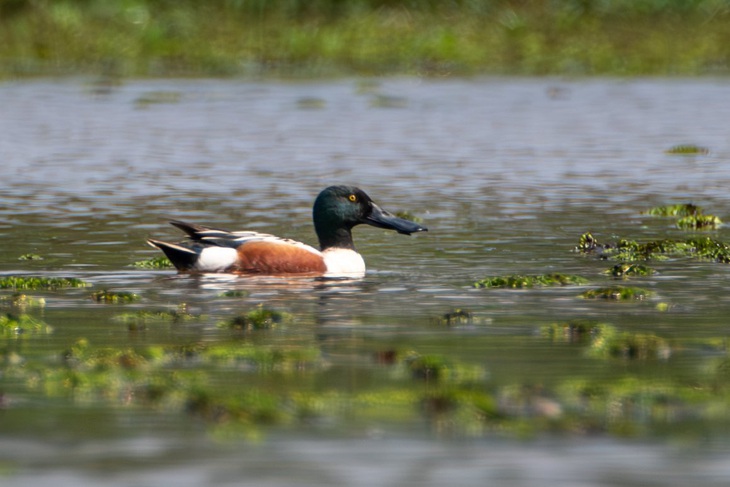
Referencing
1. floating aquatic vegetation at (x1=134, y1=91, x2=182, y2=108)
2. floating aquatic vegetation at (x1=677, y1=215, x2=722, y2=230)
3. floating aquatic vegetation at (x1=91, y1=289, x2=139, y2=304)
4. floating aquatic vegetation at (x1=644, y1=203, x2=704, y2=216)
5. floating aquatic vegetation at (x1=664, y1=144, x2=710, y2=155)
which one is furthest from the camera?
floating aquatic vegetation at (x1=134, y1=91, x2=182, y2=108)

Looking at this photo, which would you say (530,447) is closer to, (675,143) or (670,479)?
(670,479)

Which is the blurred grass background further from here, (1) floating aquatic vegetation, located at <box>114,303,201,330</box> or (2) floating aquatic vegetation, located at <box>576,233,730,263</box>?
(1) floating aquatic vegetation, located at <box>114,303,201,330</box>

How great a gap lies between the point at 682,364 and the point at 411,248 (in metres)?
6.09

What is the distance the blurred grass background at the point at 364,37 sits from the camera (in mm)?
42438

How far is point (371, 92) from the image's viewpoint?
3631 centimetres

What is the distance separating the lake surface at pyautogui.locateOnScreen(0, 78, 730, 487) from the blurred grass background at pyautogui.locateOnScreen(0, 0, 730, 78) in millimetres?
17893

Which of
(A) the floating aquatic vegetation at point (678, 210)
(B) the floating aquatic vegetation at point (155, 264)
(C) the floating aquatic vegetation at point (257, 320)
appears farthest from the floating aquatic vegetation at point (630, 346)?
(A) the floating aquatic vegetation at point (678, 210)

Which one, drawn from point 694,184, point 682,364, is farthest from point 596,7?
point 682,364

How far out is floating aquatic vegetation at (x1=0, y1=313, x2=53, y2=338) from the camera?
10.0 meters

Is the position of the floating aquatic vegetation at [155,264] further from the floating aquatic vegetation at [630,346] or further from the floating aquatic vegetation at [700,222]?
the floating aquatic vegetation at [700,222]

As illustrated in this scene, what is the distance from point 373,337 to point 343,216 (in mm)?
3752

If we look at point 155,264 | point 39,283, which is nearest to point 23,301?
point 39,283

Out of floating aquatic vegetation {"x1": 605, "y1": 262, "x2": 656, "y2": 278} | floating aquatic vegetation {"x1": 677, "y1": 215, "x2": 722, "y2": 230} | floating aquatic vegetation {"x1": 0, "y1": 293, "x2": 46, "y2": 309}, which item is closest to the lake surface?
floating aquatic vegetation {"x1": 0, "y1": 293, "x2": 46, "y2": 309}

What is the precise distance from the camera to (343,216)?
13562 millimetres
